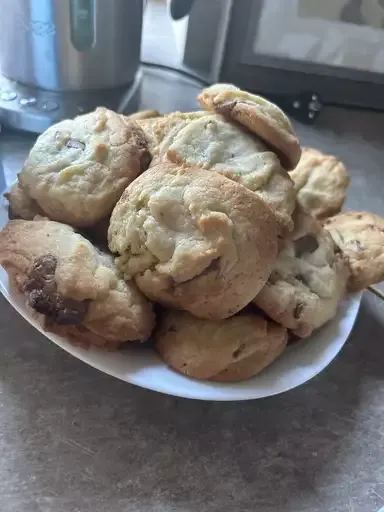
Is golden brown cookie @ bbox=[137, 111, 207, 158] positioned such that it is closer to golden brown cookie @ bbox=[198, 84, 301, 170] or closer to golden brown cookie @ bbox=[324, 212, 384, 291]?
golden brown cookie @ bbox=[198, 84, 301, 170]

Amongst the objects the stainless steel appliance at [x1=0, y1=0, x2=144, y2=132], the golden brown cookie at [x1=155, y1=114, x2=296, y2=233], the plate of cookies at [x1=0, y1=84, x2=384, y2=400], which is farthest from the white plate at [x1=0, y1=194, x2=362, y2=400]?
the stainless steel appliance at [x1=0, y1=0, x2=144, y2=132]

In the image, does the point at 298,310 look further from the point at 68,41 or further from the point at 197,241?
the point at 68,41

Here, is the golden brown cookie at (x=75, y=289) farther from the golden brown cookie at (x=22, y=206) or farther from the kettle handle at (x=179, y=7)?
the kettle handle at (x=179, y=7)

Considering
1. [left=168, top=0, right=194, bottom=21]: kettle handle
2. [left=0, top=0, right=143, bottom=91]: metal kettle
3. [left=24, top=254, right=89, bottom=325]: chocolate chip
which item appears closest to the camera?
[left=24, top=254, right=89, bottom=325]: chocolate chip

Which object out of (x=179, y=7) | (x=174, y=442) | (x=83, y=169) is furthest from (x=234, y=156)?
(x=179, y=7)

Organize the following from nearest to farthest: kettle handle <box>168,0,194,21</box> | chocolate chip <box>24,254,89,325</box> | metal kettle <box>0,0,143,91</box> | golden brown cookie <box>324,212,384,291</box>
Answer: chocolate chip <box>24,254,89,325</box>
golden brown cookie <box>324,212,384,291</box>
metal kettle <box>0,0,143,91</box>
kettle handle <box>168,0,194,21</box>

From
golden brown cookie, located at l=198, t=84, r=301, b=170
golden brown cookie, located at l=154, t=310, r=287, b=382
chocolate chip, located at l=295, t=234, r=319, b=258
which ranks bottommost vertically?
golden brown cookie, located at l=154, t=310, r=287, b=382

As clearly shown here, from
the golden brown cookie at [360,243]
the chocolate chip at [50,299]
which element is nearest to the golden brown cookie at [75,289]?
the chocolate chip at [50,299]

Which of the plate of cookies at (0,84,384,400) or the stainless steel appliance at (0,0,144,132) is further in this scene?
the stainless steel appliance at (0,0,144,132)
